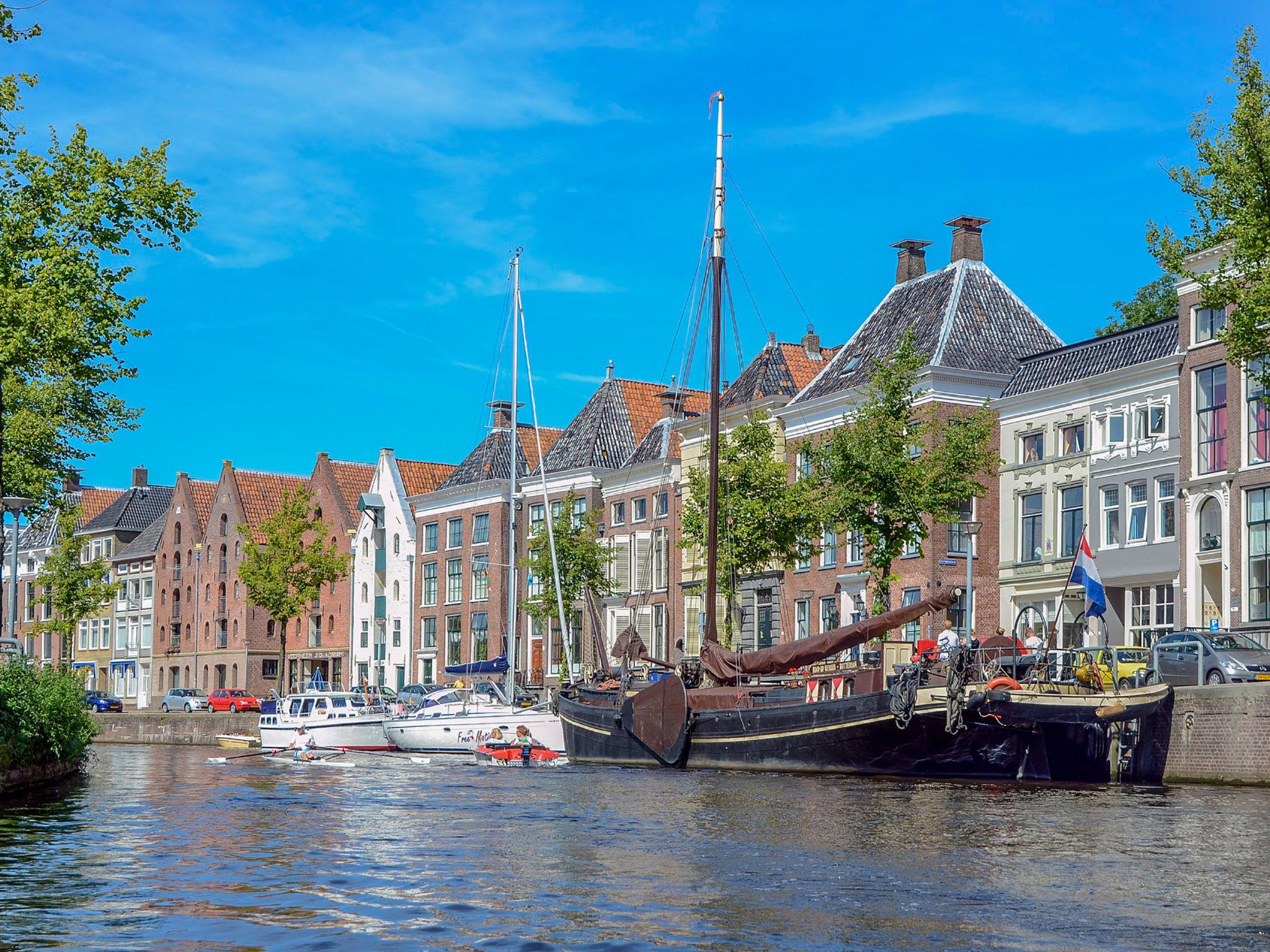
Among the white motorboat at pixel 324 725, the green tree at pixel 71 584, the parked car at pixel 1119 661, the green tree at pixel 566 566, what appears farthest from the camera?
the green tree at pixel 71 584

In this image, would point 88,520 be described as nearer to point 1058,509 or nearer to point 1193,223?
point 1058,509

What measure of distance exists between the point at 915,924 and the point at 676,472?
5772cm

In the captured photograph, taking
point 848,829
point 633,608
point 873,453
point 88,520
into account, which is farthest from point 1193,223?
point 88,520

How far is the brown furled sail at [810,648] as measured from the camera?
43.2m

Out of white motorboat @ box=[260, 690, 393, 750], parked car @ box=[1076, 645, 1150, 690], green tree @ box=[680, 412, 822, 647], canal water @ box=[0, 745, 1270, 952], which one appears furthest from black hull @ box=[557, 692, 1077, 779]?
white motorboat @ box=[260, 690, 393, 750]

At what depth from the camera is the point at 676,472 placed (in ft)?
244

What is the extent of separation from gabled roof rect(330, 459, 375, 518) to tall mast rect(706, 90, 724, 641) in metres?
50.8

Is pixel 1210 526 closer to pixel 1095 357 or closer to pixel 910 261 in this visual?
pixel 1095 357

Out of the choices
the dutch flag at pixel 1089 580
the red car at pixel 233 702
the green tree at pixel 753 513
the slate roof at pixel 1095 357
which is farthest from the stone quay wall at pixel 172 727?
the dutch flag at pixel 1089 580

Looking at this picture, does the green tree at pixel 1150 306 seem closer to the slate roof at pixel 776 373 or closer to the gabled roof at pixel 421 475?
the slate roof at pixel 776 373

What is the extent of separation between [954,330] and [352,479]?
174 ft

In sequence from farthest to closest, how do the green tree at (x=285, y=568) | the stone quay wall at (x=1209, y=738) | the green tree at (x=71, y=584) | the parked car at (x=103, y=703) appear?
the parked car at (x=103, y=703) < the green tree at (x=71, y=584) < the green tree at (x=285, y=568) < the stone quay wall at (x=1209, y=738)

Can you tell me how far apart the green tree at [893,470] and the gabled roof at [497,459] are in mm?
40979

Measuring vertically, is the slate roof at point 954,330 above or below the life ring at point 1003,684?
above
